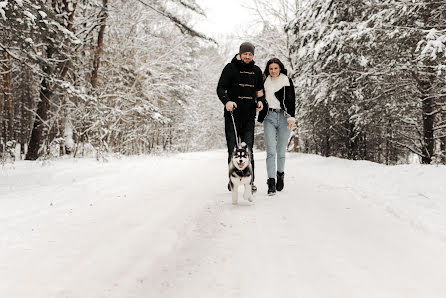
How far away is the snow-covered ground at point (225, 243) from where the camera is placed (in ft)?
6.37

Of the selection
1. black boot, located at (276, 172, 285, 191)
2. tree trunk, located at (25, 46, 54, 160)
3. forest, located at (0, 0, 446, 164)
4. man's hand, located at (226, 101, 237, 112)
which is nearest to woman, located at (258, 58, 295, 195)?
black boot, located at (276, 172, 285, 191)

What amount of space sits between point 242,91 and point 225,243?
276cm

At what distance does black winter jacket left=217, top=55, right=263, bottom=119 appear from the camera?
472 cm

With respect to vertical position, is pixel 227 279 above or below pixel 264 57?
below

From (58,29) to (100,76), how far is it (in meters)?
7.94

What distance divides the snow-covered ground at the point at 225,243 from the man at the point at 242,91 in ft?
3.71

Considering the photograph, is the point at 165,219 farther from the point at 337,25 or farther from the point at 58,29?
the point at 337,25

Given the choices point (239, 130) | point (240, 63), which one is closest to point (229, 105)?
point (239, 130)

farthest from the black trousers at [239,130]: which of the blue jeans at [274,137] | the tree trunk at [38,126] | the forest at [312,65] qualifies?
the tree trunk at [38,126]

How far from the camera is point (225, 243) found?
270 cm

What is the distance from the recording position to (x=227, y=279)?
6.68ft

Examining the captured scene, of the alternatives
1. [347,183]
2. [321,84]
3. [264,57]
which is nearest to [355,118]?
[321,84]

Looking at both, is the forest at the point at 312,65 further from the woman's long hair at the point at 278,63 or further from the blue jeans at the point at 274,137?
the blue jeans at the point at 274,137

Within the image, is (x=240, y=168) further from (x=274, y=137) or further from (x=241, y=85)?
(x=241, y=85)
